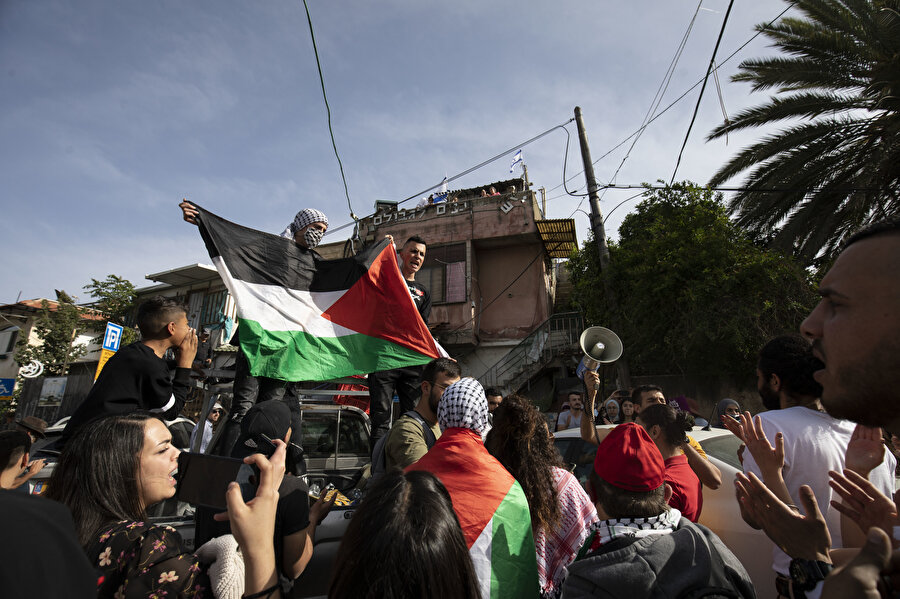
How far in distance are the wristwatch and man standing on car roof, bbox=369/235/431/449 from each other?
346 centimetres

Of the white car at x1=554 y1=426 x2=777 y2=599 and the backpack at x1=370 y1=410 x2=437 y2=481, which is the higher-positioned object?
the backpack at x1=370 y1=410 x2=437 y2=481

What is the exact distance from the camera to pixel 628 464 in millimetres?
2020

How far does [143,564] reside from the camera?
5.03ft

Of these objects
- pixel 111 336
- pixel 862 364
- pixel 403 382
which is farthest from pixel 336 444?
pixel 111 336

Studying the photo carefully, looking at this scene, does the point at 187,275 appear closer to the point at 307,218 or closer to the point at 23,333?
the point at 23,333

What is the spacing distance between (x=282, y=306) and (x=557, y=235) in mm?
15511

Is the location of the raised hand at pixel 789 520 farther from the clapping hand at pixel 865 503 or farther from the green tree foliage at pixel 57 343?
the green tree foliage at pixel 57 343

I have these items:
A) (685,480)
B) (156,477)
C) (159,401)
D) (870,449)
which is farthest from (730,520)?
(159,401)

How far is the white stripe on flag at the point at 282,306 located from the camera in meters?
4.39

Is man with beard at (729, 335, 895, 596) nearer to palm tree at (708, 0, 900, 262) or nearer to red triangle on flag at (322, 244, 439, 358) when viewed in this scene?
red triangle on flag at (322, 244, 439, 358)

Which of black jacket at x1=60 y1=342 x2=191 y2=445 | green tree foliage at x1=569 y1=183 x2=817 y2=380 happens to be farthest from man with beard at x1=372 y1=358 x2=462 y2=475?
green tree foliage at x1=569 y1=183 x2=817 y2=380

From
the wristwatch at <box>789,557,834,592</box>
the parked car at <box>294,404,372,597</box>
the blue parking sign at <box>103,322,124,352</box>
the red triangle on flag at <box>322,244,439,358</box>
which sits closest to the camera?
the wristwatch at <box>789,557,834,592</box>

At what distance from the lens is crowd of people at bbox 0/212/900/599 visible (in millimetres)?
1061

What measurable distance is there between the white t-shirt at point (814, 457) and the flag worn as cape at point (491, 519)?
1.10 metres
